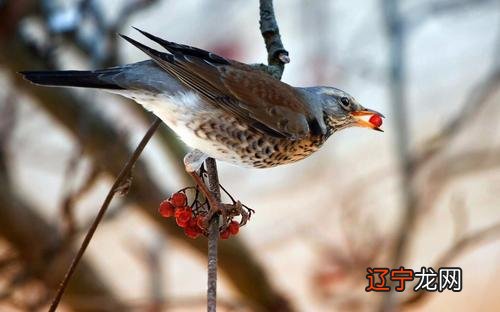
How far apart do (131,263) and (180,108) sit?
3533 millimetres

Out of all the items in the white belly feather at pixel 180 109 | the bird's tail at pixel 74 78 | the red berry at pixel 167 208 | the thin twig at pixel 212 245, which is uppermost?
the white belly feather at pixel 180 109

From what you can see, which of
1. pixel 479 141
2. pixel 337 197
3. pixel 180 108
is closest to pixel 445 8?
pixel 479 141

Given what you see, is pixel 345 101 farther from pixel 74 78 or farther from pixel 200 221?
pixel 74 78

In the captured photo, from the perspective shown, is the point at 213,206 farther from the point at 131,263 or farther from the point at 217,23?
the point at 131,263

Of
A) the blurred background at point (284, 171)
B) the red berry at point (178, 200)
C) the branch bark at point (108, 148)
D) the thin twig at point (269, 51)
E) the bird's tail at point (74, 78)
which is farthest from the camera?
the blurred background at point (284, 171)

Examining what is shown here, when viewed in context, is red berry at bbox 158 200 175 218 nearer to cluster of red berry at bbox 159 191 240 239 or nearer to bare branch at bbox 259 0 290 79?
cluster of red berry at bbox 159 191 240 239

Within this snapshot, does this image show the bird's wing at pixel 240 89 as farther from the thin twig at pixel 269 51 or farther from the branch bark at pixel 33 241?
the branch bark at pixel 33 241

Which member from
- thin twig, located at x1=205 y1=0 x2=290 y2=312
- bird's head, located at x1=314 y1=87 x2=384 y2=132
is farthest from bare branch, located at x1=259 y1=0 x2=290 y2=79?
bird's head, located at x1=314 y1=87 x2=384 y2=132

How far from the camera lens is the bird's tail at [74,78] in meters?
1.31

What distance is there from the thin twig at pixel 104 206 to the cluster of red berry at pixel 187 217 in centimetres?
25

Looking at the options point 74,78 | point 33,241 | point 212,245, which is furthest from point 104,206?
point 33,241

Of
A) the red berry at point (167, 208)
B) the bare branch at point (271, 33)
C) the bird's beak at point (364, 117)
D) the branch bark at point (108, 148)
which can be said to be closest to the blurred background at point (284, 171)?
the branch bark at point (108, 148)

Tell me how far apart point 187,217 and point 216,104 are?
215 mm

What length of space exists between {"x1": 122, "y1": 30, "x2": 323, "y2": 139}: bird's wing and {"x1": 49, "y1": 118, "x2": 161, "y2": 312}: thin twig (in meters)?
0.29
